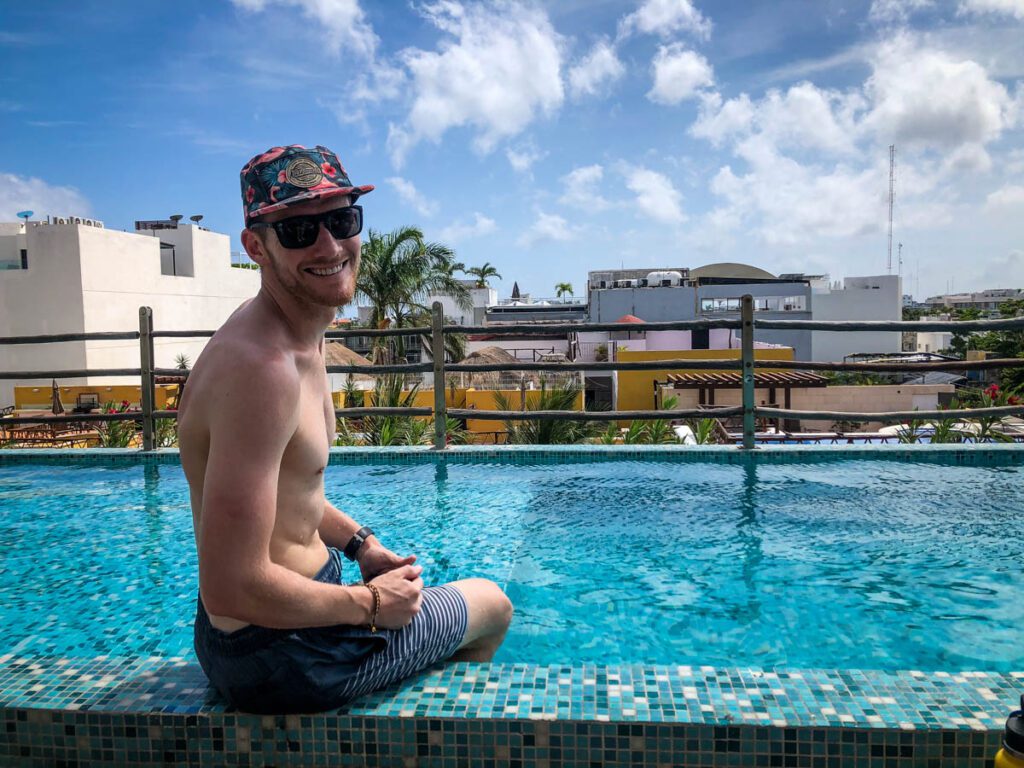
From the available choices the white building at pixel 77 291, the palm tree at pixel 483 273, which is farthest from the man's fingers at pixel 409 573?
the palm tree at pixel 483 273

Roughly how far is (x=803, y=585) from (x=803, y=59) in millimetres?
23858

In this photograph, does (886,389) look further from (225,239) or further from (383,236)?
(225,239)

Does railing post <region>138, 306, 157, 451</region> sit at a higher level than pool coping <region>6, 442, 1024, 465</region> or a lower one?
higher

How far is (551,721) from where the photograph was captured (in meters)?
1.71

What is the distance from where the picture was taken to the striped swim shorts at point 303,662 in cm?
166

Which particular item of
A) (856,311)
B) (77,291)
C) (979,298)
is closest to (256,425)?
(77,291)

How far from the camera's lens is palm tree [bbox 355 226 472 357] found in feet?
89.4

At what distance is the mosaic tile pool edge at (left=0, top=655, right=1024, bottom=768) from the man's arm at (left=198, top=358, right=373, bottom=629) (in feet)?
1.18

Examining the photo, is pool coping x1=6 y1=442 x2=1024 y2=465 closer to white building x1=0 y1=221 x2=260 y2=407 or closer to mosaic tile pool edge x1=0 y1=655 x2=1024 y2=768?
mosaic tile pool edge x1=0 y1=655 x2=1024 y2=768

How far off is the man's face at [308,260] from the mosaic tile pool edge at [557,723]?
91cm

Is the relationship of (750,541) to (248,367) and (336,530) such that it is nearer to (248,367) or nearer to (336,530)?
(336,530)

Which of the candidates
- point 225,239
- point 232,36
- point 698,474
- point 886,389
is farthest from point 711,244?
point 698,474

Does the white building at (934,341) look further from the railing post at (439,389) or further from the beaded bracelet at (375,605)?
the beaded bracelet at (375,605)

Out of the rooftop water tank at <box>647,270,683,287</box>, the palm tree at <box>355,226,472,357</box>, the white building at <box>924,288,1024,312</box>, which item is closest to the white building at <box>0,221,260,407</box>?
the palm tree at <box>355,226,472,357</box>
